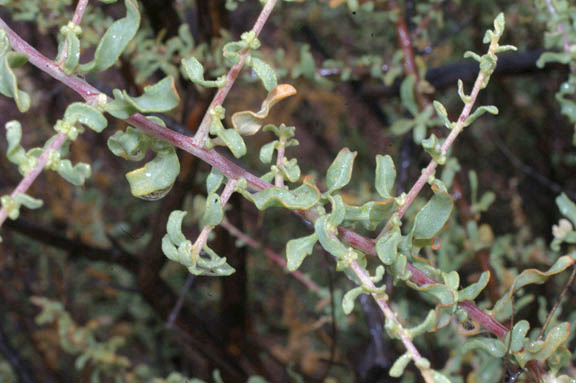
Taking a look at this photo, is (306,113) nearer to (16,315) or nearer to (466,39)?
(466,39)

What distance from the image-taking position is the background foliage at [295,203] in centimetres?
66

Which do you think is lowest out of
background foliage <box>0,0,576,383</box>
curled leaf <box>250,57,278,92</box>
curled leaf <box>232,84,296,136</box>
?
background foliage <box>0,0,576,383</box>

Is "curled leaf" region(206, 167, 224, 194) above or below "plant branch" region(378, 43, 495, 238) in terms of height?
below

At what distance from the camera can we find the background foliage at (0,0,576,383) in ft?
2.16

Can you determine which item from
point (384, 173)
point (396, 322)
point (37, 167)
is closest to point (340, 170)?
point (384, 173)

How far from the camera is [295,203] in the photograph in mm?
505

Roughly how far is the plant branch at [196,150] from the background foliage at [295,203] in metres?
A: 0.02

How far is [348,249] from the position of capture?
0.51m

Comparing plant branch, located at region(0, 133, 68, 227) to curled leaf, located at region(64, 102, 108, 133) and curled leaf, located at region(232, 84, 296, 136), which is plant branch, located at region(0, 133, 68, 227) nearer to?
curled leaf, located at region(64, 102, 108, 133)

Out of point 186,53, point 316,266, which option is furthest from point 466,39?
point 186,53

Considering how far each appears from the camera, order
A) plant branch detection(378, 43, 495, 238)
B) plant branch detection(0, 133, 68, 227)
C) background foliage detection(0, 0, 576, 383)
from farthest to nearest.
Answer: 1. background foliage detection(0, 0, 576, 383)
2. plant branch detection(378, 43, 495, 238)
3. plant branch detection(0, 133, 68, 227)

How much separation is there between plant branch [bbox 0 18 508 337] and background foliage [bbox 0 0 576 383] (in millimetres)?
16

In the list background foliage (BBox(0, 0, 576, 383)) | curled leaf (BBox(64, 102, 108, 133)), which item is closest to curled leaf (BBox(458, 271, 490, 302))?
background foliage (BBox(0, 0, 576, 383))

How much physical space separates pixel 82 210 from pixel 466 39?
3.36 ft
